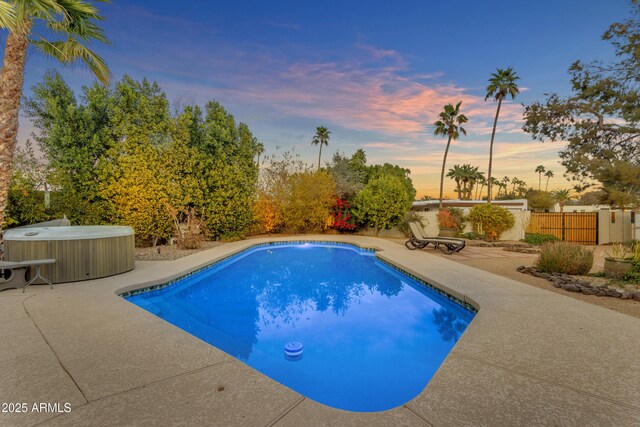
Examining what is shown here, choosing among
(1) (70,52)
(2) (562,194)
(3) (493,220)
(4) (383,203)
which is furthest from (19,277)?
(2) (562,194)

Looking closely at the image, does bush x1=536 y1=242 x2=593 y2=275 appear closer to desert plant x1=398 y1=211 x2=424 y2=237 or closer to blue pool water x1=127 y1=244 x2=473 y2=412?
blue pool water x1=127 y1=244 x2=473 y2=412

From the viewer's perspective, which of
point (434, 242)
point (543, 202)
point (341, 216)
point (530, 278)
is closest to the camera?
point (530, 278)

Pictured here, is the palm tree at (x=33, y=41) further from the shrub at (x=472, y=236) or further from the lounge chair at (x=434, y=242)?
the shrub at (x=472, y=236)

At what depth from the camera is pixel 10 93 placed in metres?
5.77

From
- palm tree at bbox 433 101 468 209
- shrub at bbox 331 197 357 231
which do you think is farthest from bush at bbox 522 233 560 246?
palm tree at bbox 433 101 468 209

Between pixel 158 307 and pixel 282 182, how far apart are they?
11.3 meters

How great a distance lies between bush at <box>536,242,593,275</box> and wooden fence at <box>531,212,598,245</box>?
31.1ft

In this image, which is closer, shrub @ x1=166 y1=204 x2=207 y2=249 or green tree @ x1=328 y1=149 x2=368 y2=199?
shrub @ x1=166 y1=204 x2=207 y2=249

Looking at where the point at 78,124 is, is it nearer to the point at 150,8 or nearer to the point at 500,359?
the point at 150,8

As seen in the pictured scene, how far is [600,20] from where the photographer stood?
426 inches

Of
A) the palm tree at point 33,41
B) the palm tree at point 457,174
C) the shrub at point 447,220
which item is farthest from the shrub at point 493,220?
the palm tree at point 457,174

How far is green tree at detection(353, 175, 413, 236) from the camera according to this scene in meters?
16.4

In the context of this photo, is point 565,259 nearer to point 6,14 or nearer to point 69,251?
point 69,251

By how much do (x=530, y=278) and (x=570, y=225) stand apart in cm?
1131
